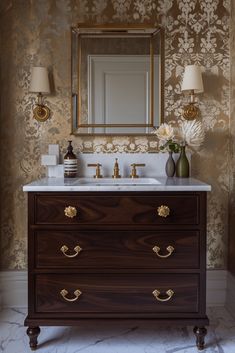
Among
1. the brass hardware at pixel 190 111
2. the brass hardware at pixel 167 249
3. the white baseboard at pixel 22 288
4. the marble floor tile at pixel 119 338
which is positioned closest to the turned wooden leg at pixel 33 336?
the marble floor tile at pixel 119 338

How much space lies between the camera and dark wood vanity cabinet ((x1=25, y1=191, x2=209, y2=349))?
189 centimetres

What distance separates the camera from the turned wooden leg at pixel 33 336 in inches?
77.2

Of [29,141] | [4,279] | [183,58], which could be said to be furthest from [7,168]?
[183,58]

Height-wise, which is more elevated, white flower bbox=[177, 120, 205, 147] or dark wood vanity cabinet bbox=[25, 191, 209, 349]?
white flower bbox=[177, 120, 205, 147]

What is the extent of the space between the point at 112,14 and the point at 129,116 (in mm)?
698

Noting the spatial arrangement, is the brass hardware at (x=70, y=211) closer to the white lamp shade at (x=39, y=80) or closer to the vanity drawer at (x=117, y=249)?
the vanity drawer at (x=117, y=249)

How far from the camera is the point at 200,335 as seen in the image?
6.46 ft

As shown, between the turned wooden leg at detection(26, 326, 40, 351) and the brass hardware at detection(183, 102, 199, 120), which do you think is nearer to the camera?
the turned wooden leg at detection(26, 326, 40, 351)

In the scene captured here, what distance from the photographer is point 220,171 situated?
2.55 metres

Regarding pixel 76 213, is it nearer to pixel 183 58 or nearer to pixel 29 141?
pixel 29 141

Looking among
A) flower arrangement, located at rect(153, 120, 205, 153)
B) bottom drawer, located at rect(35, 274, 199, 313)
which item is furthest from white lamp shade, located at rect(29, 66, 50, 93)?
bottom drawer, located at rect(35, 274, 199, 313)

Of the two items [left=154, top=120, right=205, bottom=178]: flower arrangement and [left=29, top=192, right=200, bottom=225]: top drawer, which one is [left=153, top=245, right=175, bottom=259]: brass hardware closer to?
[left=29, top=192, right=200, bottom=225]: top drawer

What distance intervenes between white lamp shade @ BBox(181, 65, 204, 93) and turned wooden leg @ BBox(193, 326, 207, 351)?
1.45 metres

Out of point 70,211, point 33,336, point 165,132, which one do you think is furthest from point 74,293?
point 165,132
